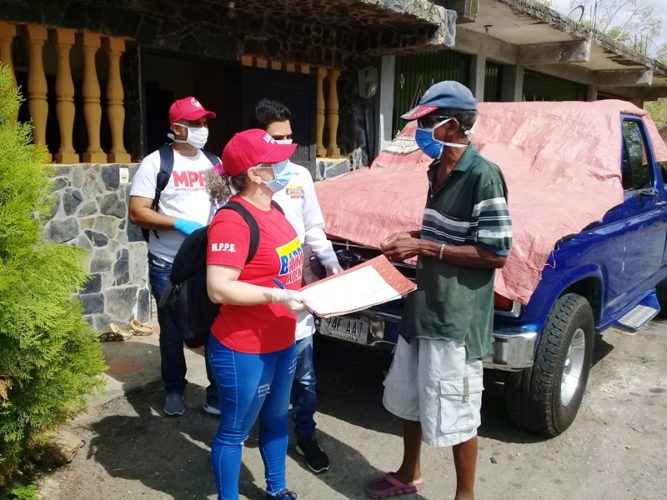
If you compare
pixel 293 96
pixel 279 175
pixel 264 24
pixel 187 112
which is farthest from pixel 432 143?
pixel 293 96

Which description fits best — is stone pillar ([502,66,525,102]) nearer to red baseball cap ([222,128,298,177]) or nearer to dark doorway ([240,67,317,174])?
dark doorway ([240,67,317,174])

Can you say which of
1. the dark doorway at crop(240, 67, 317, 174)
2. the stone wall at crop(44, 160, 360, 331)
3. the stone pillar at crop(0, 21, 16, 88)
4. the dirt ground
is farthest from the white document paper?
the dark doorway at crop(240, 67, 317, 174)

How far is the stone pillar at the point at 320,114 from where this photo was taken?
7314 mm

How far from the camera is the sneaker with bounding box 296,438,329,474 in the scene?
3.26m

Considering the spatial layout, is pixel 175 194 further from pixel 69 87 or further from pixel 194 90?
pixel 194 90

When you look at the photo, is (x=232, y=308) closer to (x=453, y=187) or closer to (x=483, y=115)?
(x=453, y=187)

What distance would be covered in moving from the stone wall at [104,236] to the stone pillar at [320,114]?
8.61 feet

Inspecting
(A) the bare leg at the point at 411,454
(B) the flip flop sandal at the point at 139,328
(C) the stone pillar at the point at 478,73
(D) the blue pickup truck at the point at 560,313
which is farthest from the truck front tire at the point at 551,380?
(C) the stone pillar at the point at 478,73

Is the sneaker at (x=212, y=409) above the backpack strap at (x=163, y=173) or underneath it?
underneath

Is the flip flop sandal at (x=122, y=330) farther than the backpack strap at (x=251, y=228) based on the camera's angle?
Yes

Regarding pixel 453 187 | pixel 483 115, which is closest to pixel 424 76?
pixel 483 115

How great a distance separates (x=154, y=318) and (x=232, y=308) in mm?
3618

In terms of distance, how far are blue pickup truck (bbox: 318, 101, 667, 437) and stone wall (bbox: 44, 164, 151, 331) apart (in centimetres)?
204

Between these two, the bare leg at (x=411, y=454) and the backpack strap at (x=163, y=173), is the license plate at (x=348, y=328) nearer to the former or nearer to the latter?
the bare leg at (x=411, y=454)
